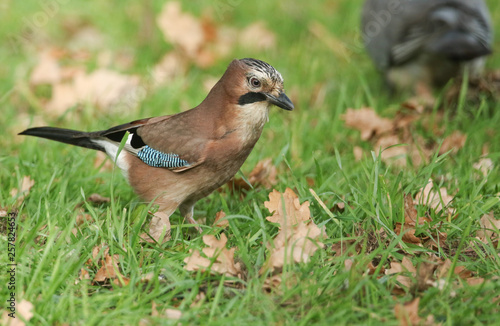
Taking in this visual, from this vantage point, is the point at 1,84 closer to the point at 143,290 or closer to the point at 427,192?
the point at 143,290

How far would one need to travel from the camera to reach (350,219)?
10.2ft

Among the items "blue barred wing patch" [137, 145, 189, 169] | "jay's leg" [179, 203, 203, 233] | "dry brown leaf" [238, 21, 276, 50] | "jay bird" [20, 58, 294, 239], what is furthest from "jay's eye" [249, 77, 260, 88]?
"dry brown leaf" [238, 21, 276, 50]

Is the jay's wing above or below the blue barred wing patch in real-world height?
above

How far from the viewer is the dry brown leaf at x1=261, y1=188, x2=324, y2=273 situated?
2709 millimetres

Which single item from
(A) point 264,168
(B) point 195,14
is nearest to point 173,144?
(A) point 264,168

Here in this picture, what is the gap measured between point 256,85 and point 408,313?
1.32 metres

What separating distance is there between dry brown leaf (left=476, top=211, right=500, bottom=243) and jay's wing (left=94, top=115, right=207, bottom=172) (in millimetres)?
1409

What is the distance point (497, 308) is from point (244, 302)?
3.24ft

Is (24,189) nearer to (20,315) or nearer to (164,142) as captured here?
(164,142)

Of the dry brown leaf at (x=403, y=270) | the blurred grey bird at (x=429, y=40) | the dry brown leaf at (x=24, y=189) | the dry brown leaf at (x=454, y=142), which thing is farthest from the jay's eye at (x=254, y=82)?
the blurred grey bird at (x=429, y=40)

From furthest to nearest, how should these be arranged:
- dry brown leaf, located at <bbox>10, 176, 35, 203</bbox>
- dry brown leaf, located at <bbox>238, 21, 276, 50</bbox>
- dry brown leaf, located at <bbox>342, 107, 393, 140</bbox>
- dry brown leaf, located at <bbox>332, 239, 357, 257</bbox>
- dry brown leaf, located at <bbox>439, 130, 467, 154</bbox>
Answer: dry brown leaf, located at <bbox>238, 21, 276, 50</bbox>, dry brown leaf, located at <bbox>342, 107, 393, 140</bbox>, dry brown leaf, located at <bbox>439, 130, 467, 154</bbox>, dry brown leaf, located at <bbox>10, 176, 35, 203</bbox>, dry brown leaf, located at <bbox>332, 239, 357, 257</bbox>

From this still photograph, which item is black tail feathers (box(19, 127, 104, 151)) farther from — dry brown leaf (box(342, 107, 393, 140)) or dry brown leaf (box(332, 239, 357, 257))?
dry brown leaf (box(342, 107, 393, 140))

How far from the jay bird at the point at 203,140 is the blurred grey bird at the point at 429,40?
2.41 metres

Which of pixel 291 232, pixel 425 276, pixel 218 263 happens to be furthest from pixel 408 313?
pixel 218 263
